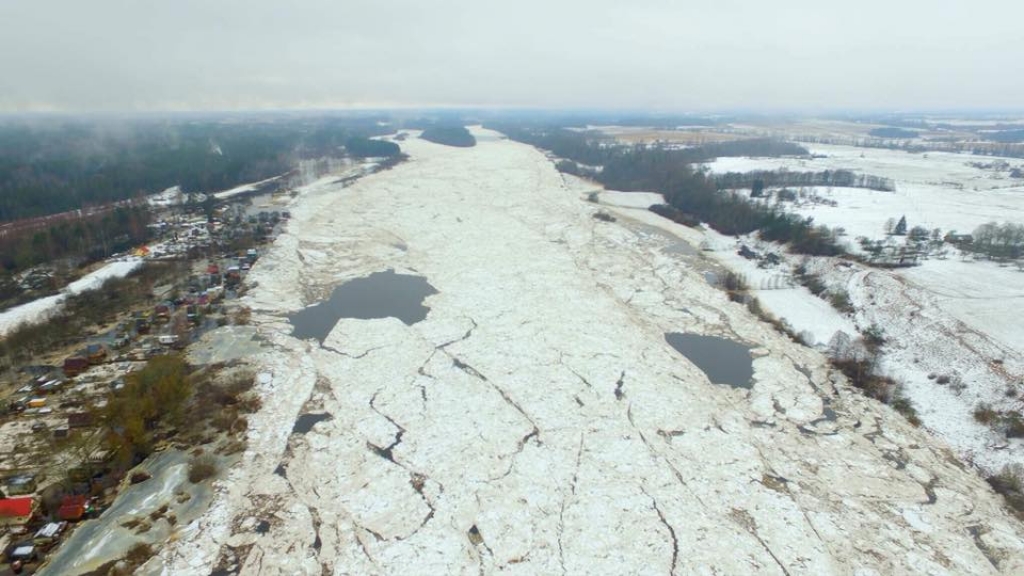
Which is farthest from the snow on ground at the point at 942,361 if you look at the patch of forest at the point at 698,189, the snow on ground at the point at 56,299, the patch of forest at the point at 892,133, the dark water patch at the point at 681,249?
the patch of forest at the point at 892,133

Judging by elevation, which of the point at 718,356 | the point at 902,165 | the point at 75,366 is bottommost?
the point at 718,356

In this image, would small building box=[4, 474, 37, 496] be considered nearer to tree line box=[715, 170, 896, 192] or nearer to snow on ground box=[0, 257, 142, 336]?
snow on ground box=[0, 257, 142, 336]

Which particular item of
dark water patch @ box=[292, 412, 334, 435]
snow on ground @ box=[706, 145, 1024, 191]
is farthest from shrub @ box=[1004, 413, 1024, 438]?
snow on ground @ box=[706, 145, 1024, 191]

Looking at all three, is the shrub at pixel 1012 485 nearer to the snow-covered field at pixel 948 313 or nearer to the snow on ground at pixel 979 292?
the snow-covered field at pixel 948 313

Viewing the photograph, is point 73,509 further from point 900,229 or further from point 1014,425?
point 900,229

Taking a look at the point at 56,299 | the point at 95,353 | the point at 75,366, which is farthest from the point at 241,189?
the point at 75,366

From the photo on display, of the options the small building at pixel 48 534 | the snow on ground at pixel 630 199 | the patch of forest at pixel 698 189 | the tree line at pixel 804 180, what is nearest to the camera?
the small building at pixel 48 534
